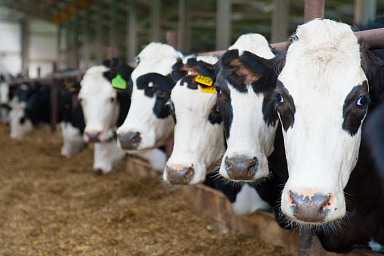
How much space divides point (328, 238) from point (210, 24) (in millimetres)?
10971

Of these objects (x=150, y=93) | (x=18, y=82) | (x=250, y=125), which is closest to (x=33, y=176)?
(x=150, y=93)

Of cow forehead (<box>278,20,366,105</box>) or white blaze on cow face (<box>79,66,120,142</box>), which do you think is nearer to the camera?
cow forehead (<box>278,20,366,105</box>)

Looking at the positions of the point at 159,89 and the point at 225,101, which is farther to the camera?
the point at 159,89

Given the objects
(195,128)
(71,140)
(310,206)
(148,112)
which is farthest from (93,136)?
(310,206)

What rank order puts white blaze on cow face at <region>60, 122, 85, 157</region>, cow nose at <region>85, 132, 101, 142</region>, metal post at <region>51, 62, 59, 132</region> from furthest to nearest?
metal post at <region>51, 62, 59, 132</region> → white blaze on cow face at <region>60, 122, 85, 157</region> → cow nose at <region>85, 132, 101, 142</region>

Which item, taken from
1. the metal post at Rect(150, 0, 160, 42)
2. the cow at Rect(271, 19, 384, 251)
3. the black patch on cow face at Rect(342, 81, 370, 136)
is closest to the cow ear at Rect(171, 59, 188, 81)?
the cow at Rect(271, 19, 384, 251)

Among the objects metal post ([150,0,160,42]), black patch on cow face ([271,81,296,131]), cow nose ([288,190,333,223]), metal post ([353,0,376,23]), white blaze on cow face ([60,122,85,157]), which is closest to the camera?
cow nose ([288,190,333,223])

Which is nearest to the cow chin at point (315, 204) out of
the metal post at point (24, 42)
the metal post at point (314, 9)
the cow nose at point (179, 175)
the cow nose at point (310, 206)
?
the cow nose at point (310, 206)

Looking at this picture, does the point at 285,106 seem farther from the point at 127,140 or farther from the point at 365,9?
the point at 365,9

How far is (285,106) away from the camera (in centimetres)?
190

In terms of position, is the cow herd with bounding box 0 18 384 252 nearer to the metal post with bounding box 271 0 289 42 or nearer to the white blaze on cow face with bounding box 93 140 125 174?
the white blaze on cow face with bounding box 93 140 125 174

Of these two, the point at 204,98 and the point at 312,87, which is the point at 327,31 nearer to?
the point at 312,87

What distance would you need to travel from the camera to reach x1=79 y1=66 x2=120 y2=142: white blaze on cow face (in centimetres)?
475

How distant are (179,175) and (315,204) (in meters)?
1.21
